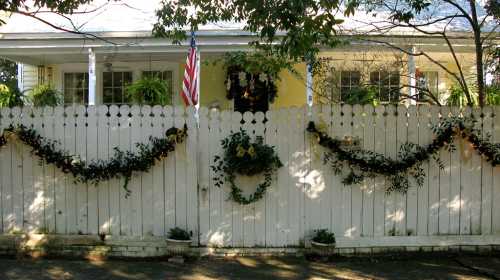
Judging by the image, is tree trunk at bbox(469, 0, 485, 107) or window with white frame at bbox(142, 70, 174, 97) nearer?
tree trunk at bbox(469, 0, 485, 107)

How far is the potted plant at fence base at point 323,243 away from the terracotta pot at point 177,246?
156 centimetres

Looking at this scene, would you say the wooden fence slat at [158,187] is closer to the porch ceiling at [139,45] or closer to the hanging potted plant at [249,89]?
the porch ceiling at [139,45]

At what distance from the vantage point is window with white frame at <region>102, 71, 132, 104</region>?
15156 millimetres

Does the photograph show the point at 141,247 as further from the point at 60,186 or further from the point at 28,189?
the point at 28,189

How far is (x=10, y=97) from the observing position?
1267cm

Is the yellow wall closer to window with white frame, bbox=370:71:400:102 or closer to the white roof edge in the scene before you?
window with white frame, bbox=370:71:400:102

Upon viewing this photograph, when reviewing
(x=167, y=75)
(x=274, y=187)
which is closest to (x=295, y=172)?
(x=274, y=187)

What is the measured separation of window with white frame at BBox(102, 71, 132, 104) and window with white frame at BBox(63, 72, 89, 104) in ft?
1.77

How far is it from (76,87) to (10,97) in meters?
2.92

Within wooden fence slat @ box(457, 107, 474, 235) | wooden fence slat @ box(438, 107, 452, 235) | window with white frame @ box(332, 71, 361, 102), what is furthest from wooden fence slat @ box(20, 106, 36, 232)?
window with white frame @ box(332, 71, 361, 102)

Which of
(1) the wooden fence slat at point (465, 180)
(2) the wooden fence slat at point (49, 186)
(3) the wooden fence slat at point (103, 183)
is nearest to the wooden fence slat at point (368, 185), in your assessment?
(1) the wooden fence slat at point (465, 180)

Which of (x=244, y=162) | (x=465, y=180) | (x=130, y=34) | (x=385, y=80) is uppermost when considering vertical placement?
(x=130, y=34)

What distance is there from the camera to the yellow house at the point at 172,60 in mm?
11930

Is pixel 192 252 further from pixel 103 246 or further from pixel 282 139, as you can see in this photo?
pixel 282 139
